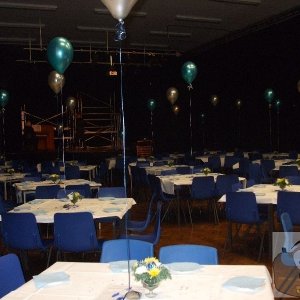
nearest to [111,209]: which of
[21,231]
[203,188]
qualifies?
[21,231]

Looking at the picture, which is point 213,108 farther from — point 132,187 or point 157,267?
point 157,267

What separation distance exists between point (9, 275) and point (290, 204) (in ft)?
11.4

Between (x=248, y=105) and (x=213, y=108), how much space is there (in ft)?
6.01

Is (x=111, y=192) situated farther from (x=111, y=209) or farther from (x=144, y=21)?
(x=144, y=21)

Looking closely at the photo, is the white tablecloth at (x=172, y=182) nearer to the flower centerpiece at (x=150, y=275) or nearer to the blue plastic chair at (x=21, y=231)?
the blue plastic chair at (x=21, y=231)

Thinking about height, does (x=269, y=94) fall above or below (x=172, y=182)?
above

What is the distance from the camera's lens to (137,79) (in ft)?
61.7

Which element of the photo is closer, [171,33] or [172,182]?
[172,182]

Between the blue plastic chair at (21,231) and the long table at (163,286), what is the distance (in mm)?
1799

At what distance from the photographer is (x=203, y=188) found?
784 centimetres

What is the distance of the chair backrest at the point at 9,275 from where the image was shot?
2.91m

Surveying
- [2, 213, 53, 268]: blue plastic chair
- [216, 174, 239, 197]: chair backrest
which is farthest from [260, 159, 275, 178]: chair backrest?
[2, 213, 53, 268]: blue plastic chair

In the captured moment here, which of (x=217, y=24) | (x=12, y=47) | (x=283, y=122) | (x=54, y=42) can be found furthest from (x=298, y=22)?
(x=12, y=47)

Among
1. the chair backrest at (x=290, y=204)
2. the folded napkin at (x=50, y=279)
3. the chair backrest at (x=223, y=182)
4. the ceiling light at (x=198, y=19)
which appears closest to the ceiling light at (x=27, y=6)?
the ceiling light at (x=198, y=19)
